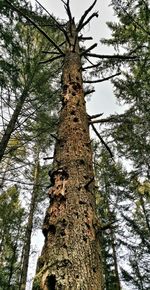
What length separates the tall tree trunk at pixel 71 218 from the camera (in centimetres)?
165

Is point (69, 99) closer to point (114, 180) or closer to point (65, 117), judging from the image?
point (65, 117)

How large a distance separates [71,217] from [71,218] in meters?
0.01

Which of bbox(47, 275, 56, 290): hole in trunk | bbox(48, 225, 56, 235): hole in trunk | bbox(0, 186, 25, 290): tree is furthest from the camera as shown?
A: bbox(0, 186, 25, 290): tree

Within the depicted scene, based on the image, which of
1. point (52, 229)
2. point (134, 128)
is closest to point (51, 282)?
point (52, 229)

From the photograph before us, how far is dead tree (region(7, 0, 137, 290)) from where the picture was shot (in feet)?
5.41

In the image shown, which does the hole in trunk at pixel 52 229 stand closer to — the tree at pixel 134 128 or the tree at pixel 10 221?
the tree at pixel 134 128

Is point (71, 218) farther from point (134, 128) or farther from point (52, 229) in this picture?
point (134, 128)

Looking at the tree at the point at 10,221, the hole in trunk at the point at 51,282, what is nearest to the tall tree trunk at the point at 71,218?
the hole in trunk at the point at 51,282

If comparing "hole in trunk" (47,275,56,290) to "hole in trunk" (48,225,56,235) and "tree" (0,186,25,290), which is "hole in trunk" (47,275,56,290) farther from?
"tree" (0,186,25,290)

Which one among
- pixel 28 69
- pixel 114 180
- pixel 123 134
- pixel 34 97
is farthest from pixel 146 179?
pixel 28 69

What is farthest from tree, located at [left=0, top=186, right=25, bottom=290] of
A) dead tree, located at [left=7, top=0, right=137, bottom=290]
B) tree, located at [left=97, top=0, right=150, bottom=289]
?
dead tree, located at [left=7, top=0, right=137, bottom=290]

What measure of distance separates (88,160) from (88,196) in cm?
47

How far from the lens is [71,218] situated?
2.01 meters

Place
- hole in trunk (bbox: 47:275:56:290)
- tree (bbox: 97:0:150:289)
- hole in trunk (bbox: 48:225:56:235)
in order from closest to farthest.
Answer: hole in trunk (bbox: 47:275:56:290) → hole in trunk (bbox: 48:225:56:235) → tree (bbox: 97:0:150:289)
